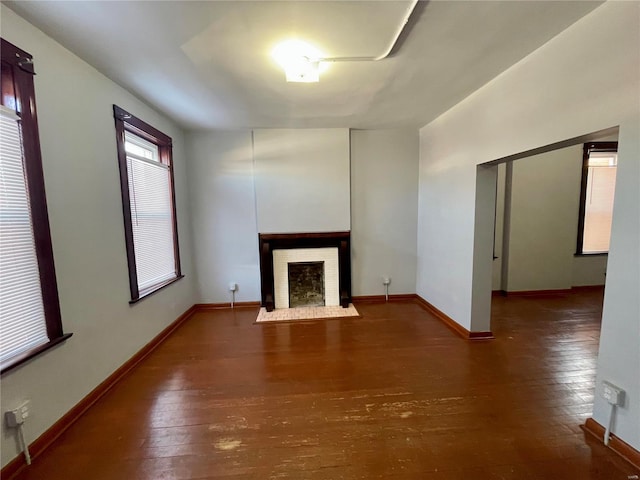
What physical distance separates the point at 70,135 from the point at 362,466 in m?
2.80

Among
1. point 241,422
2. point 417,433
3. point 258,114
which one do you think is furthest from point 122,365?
point 258,114

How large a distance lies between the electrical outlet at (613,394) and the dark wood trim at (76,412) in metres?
3.28

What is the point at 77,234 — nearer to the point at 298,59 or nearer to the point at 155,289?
the point at 155,289

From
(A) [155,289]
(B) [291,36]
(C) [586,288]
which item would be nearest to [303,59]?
(B) [291,36]

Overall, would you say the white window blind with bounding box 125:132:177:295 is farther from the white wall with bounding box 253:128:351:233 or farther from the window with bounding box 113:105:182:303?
the white wall with bounding box 253:128:351:233

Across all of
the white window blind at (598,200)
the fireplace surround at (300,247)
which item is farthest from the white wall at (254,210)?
the white window blind at (598,200)

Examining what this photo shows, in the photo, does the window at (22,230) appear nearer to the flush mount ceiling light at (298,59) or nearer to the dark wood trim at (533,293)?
the flush mount ceiling light at (298,59)

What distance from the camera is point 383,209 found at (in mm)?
3949

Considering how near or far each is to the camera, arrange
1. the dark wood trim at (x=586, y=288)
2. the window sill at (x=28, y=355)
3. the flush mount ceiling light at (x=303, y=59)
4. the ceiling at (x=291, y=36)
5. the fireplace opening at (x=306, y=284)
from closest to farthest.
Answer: the window sill at (x=28, y=355), the ceiling at (x=291, y=36), the flush mount ceiling light at (x=303, y=59), the fireplace opening at (x=306, y=284), the dark wood trim at (x=586, y=288)

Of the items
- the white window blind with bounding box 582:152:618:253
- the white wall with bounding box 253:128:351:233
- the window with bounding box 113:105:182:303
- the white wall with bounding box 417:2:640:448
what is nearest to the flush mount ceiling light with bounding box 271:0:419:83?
the white wall with bounding box 417:2:640:448

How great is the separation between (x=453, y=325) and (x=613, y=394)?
1593mm

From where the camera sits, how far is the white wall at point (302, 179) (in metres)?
3.68

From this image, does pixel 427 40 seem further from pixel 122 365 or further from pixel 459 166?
pixel 122 365

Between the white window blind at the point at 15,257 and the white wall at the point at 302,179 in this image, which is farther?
the white wall at the point at 302,179
